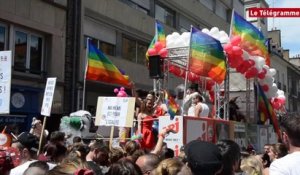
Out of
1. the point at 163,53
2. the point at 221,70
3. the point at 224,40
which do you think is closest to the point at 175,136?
the point at 221,70

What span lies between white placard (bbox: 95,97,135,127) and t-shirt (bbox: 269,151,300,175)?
4.53 metres

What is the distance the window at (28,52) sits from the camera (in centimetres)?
1658

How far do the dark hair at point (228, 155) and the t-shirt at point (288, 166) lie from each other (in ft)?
0.96

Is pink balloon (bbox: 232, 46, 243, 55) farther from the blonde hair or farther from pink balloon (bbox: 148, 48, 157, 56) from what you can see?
the blonde hair

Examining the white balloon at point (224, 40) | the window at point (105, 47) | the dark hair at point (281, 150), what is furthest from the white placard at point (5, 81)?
the window at point (105, 47)

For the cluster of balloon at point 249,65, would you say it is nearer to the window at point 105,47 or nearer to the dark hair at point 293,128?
the dark hair at point 293,128

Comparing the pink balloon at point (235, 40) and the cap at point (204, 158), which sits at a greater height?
the pink balloon at point (235, 40)

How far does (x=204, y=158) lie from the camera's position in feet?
9.84

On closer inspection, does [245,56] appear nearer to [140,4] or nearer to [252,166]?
[252,166]

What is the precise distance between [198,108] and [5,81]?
4.09m

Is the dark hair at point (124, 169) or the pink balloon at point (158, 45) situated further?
the pink balloon at point (158, 45)

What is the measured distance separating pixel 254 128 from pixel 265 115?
0.79 m

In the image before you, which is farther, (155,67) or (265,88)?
(265,88)

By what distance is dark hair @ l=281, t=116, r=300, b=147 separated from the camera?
11.6 ft
